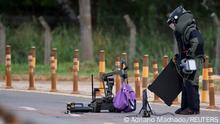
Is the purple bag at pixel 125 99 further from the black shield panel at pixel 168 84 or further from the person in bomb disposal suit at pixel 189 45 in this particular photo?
the person in bomb disposal suit at pixel 189 45

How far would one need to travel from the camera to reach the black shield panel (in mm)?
12266

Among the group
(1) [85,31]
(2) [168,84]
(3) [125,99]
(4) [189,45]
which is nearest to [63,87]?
(2) [168,84]

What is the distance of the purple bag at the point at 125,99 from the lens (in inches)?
467

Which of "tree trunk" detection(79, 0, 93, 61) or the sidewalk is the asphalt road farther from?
"tree trunk" detection(79, 0, 93, 61)

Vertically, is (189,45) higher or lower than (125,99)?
higher

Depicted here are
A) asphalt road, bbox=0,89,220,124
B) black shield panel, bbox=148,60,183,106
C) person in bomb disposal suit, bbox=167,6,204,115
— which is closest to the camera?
asphalt road, bbox=0,89,220,124

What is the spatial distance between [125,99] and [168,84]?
86 cm

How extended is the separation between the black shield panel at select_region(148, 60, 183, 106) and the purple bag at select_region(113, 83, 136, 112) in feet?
1.46

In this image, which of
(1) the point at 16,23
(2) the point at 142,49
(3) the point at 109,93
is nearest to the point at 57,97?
(3) the point at 109,93

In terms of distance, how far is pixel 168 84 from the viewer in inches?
484

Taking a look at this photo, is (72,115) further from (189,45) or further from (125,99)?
(189,45)

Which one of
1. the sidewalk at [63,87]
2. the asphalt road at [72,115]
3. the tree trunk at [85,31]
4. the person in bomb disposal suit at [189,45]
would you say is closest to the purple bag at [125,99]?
the asphalt road at [72,115]

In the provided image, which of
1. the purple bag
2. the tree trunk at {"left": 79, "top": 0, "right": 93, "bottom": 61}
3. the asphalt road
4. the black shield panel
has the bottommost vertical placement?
the asphalt road

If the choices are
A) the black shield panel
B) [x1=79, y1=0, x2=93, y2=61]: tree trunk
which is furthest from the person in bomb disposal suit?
[x1=79, y1=0, x2=93, y2=61]: tree trunk
